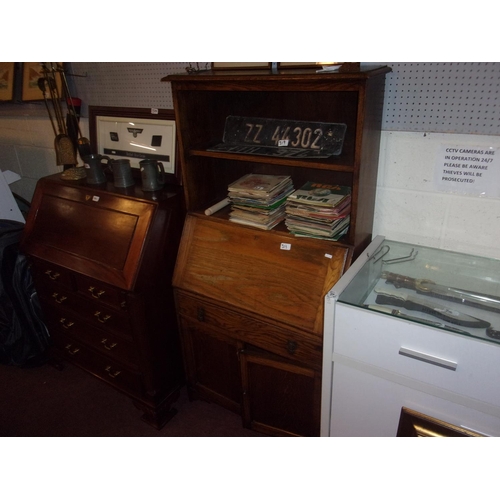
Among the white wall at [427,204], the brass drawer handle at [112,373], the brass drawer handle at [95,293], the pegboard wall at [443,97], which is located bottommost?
the brass drawer handle at [112,373]

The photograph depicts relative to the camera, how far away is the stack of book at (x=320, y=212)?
4.35ft

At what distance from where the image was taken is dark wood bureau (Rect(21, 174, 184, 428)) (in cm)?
159

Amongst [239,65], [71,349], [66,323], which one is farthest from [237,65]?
[71,349]

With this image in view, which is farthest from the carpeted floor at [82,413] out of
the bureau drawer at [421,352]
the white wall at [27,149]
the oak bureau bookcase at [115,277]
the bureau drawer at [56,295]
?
Result: the white wall at [27,149]

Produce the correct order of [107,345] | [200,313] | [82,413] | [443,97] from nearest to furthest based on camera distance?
[443,97] < [200,313] < [107,345] < [82,413]

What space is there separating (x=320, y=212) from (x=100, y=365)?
1.38m

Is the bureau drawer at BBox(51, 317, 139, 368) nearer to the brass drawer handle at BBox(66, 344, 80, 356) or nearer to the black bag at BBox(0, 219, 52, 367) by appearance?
the brass drawer handle at BBox(66, 344, 80, 356)

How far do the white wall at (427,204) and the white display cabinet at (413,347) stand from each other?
0.21ft

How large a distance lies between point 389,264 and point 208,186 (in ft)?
2.70

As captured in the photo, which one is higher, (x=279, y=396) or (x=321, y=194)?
(x=321, y=194)

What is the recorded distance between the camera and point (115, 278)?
1582mm

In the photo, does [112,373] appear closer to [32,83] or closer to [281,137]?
[281,137]

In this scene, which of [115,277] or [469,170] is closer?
[469,170]

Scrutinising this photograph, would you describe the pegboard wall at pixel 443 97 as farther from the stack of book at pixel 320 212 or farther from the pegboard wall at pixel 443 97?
the stack of book at pixel 320 212
